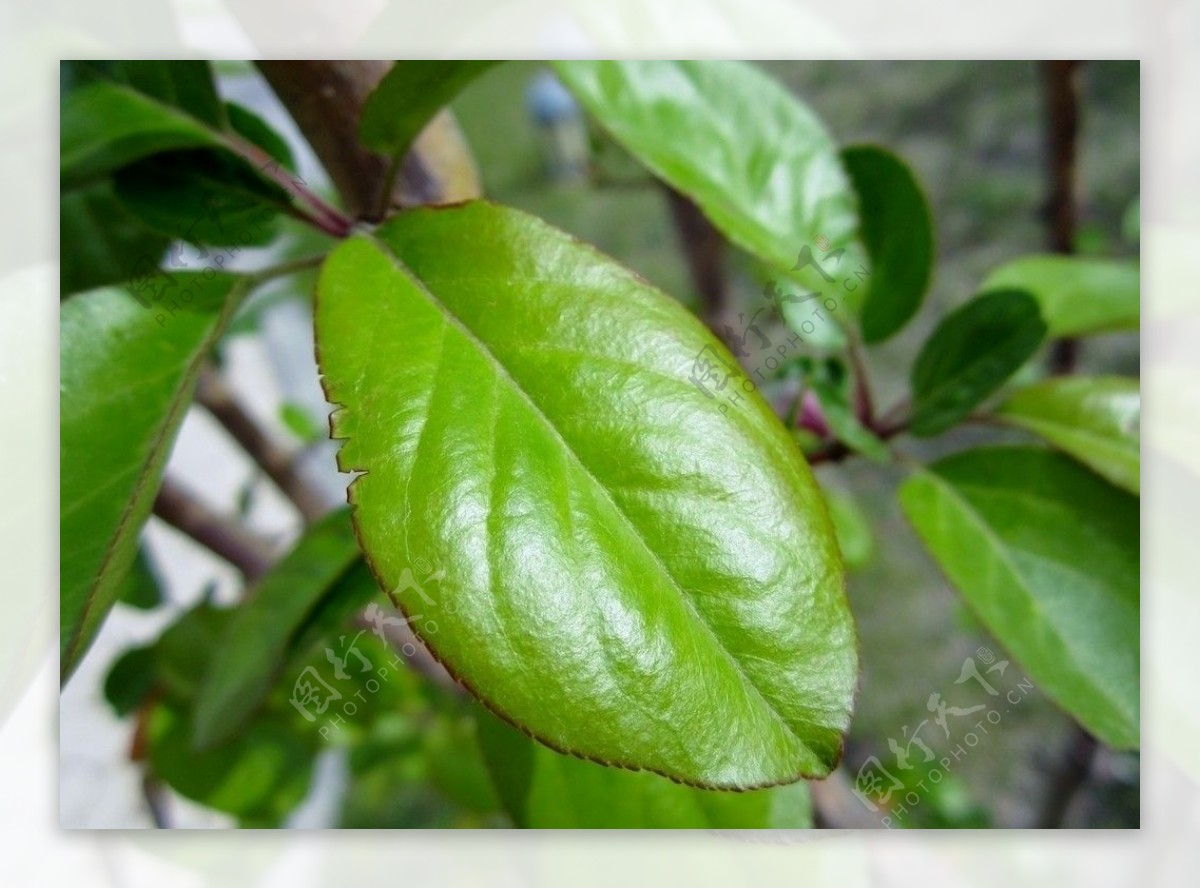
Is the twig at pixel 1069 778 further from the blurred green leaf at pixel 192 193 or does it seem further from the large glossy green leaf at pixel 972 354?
the blurred green leaf at pixel 192 193

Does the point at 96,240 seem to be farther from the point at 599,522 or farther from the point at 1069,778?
the point at 1069,778

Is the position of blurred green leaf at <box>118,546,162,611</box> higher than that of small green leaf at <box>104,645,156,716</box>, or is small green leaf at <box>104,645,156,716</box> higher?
blurred green leaf at <box>118,546,162,611</box>

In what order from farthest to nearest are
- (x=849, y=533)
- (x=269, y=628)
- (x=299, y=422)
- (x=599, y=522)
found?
(x=299, y=422), (x=849, y=533), (x=269, y=628), (x=599, y=522)

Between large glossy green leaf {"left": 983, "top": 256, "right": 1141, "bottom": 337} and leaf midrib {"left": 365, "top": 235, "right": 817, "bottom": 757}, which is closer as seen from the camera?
leaf midrib {"left": 365, "top": 235, "right": 817, "bottom": 757}

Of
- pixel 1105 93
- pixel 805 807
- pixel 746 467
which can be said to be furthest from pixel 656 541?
pixel 1105 93

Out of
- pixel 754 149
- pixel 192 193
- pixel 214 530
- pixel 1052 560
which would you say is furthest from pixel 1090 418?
pixel 214 530

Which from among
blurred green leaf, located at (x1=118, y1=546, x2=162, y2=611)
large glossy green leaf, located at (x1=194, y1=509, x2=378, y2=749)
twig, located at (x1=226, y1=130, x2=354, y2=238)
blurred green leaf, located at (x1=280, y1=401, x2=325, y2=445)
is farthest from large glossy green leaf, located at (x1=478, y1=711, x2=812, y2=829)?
blurred green leaf, located at (x1=280, y1=401, x2=325, y2=445)

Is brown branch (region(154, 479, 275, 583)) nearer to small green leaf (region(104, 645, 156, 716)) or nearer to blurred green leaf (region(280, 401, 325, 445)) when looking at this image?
small green leaf (region(104, 645, 156, 716))
